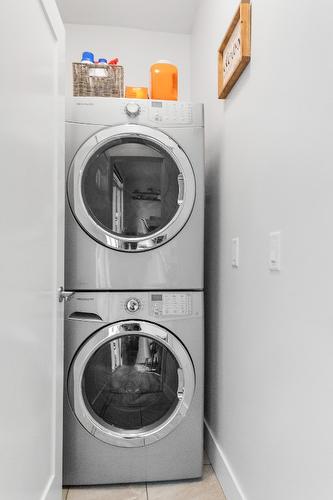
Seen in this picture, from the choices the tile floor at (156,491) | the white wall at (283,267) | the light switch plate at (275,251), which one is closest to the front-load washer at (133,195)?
the white wall at (283,267)

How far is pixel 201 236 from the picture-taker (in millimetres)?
1750

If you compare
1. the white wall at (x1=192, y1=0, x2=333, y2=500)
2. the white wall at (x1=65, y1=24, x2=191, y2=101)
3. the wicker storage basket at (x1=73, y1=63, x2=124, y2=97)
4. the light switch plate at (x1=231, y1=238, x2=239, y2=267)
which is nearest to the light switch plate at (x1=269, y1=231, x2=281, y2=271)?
the white wall at (x1=192, y1=0, x2=333, y2=500)

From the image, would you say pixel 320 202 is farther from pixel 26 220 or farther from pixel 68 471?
pixel 68 471

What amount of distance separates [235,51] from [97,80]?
75cm

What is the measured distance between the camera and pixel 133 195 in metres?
1.72

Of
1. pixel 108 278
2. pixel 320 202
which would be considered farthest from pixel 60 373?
pixel 320 202

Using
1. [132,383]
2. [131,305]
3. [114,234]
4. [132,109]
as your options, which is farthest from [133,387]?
[132,109]

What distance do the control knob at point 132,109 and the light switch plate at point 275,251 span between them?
90 cm

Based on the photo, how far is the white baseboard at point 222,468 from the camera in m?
1.49

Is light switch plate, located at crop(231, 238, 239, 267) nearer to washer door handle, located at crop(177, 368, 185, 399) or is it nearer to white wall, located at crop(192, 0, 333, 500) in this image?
white wall, located at crop(192, 0, 333, 500)

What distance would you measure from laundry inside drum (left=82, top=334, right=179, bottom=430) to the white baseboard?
30 cm

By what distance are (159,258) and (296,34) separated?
1.01 meters

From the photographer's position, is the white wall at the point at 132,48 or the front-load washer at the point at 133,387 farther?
the white wall at the point at 132,48

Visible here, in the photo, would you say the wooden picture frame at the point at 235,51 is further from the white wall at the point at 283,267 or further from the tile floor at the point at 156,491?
the tile floor at the point at 156,491
